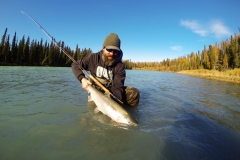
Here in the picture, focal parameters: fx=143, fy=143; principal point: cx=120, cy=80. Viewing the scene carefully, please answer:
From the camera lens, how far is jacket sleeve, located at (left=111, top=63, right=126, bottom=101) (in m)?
3.57

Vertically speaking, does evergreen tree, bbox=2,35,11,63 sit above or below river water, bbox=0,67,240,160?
above

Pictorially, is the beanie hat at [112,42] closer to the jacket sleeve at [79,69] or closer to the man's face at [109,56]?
the man's face at [109,56]

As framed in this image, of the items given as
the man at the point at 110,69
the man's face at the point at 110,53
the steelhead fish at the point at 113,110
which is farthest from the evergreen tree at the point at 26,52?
the steelhead fish at the point at 113,110

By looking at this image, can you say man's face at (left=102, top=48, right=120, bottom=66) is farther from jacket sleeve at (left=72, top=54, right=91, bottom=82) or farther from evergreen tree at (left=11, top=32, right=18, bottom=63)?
evergreen tree at (left=11, top=32, right=18, bottom=63)

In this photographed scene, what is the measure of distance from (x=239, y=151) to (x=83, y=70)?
367 centimetres

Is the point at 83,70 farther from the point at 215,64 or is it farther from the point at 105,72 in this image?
the point at 215,64

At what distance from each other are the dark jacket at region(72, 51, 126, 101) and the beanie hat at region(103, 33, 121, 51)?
1.68 feet

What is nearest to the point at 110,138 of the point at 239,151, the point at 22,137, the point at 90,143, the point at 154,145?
the point at 90,143

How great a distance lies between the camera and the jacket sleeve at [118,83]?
357cm

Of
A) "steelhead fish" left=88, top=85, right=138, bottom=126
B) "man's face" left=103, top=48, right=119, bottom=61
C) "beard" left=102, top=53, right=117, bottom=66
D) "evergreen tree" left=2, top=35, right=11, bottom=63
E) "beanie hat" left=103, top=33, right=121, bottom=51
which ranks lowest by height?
"steelhead fish" left=88, top=85, right=138, bottom=126

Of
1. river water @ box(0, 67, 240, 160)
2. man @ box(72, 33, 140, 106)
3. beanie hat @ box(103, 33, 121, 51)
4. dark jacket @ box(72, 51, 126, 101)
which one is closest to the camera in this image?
river water @ box(0, 67, 240, 160)

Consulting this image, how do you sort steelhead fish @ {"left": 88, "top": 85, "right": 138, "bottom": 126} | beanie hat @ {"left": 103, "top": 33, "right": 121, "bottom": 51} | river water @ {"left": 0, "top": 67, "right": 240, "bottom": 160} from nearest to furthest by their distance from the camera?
river water @ {"left": 0, "top": 67, "right": 240, "bottom": 160}, steelhead fish @ {"left": 88, "top": 85, "right": 138, "bottom": 126}, beanie hat @ {"left": 103, "top": 33, "right": 121, "bottom": 51}

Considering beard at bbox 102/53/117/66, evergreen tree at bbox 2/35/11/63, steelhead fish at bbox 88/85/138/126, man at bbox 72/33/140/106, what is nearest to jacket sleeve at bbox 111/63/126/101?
man at bbox 72/33/140/106

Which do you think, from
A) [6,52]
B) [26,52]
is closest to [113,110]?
[6,52]
